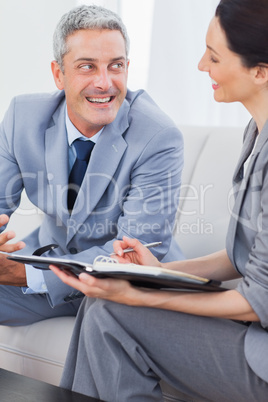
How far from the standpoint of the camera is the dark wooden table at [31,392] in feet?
4.26

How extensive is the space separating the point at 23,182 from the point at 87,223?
0.29 m

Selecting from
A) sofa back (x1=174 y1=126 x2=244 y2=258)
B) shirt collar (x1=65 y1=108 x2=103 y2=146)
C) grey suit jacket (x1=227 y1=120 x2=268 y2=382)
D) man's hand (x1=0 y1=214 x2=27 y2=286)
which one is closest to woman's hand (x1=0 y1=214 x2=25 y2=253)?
man's hand (x1=0 y1=214 x2=27 y2=286)

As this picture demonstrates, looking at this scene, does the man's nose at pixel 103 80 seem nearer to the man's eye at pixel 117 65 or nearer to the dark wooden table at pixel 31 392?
the man's eye at pixel 117 65

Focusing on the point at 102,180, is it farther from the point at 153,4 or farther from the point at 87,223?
the point at 153,4

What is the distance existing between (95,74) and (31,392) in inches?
38.5

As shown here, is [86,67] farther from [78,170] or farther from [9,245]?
[9,245]

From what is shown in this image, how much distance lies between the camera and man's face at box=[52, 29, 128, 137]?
1.86 meters

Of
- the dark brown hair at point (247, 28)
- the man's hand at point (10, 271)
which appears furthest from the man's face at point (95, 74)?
the dark brown hair at point (247, 28)

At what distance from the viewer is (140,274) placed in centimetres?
119

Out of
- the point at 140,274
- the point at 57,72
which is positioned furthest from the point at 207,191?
the point at 140,274

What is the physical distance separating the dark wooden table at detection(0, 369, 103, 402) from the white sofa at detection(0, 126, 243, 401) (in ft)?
1.25

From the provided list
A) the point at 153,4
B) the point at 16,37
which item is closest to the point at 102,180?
the point at 153,4

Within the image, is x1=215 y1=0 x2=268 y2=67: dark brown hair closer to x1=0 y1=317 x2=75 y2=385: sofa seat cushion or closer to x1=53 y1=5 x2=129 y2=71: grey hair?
x1=53 y1=5 x2=129 y2=71: grey hair

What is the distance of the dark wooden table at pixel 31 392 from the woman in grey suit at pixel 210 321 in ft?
0.18
